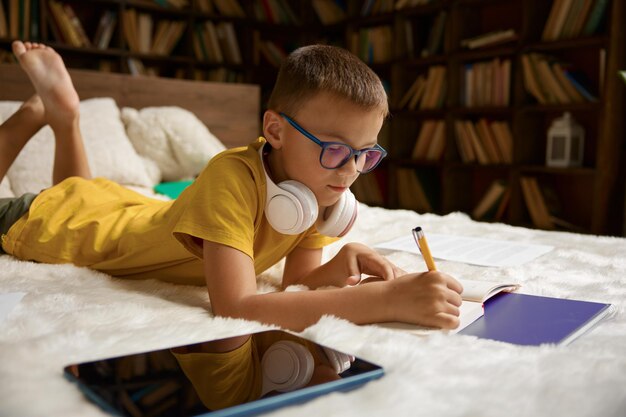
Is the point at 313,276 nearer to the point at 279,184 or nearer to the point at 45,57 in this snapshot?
the point at 279,184

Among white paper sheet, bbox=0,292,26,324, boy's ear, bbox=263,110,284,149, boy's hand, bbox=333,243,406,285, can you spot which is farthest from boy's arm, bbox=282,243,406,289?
white paper sheet, bbox=0,292,26,324

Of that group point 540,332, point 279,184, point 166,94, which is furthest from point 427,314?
point 166,94

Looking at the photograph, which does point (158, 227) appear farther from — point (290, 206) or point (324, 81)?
point (324, 81)

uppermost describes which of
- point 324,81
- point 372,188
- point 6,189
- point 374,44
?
point 374,44

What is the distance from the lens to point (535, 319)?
81 cm

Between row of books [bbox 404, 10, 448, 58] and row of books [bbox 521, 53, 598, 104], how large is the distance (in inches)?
25.1

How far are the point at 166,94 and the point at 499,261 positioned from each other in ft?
6.30

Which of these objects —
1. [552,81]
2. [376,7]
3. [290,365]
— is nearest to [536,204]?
[552,81]

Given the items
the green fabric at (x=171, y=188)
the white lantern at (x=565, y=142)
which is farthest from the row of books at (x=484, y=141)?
the green fabric at (x=171, y=188)

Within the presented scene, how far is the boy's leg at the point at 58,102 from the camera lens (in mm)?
1573

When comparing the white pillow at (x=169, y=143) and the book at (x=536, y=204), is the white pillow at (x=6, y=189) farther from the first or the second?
the book at (x=536, y=204)

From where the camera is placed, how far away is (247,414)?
1.64 feet

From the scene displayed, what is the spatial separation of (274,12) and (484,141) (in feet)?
6.07

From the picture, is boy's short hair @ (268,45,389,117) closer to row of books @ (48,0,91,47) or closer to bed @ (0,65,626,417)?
bed @ (0,65,626,417)
